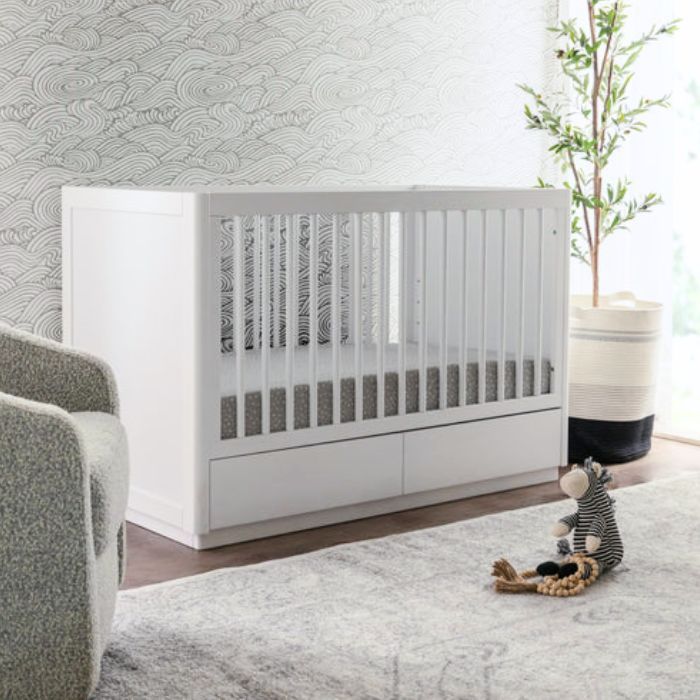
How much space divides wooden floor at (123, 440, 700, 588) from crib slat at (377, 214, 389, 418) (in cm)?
30

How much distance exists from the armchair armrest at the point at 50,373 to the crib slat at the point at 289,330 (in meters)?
0.76

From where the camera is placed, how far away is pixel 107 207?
3.22 m

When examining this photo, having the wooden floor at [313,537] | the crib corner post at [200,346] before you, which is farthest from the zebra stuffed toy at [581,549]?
the crib corner post at [200,346]

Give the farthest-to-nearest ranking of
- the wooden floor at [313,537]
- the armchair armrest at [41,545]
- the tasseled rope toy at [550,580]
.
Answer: the wooden floor at [313,537] → the tasseled rope toy at [550,580] → the armchair armrest at [41,545]

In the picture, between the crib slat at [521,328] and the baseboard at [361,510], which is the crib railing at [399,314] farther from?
the baseboard at [361,510]

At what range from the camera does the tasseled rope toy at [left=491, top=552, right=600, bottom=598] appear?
269 cm

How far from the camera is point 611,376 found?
4.03 meters

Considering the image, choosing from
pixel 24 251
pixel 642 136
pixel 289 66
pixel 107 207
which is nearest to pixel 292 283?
pixel 107 207

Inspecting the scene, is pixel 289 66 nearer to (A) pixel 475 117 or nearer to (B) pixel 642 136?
(A) pixel 475 117

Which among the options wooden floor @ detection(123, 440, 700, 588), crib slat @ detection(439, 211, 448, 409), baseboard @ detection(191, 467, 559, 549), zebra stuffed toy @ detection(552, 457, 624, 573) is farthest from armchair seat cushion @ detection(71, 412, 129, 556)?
crib slat @ detection(439, 211, 448, 409)

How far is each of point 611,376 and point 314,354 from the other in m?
1.25

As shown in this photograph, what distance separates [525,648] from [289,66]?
7.06ft

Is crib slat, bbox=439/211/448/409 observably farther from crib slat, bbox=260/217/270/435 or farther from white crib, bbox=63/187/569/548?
crib slat, bbox=260/217/270/435

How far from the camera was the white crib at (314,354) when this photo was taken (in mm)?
3012
